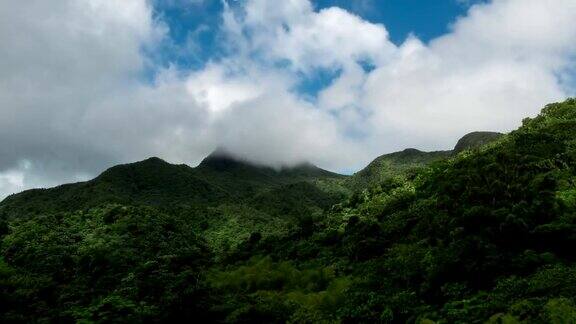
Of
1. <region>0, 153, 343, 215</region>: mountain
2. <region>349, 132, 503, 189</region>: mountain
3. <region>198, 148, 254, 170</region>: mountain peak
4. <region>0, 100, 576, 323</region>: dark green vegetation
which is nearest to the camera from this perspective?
<region>0, 100, 576, 323</region>: dark green vegetation

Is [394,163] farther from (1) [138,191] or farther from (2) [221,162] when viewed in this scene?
(1) [138,191]

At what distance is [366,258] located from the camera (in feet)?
92.2

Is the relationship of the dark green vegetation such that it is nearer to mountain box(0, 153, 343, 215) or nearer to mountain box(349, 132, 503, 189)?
mountain box(0, 153, 343, 215)

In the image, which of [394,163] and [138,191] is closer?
[138,191]

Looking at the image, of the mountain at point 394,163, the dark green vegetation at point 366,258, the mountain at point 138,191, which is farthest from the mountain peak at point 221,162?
the dark green vegetation at point 366,258

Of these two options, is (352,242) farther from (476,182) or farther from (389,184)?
(389,184)

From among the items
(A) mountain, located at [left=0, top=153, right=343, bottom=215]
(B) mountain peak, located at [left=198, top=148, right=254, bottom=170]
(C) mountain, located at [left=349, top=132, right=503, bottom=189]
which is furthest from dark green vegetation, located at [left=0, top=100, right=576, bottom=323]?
(B) mountain peak, located at [left=198, top=148, right=254, bottom=170]

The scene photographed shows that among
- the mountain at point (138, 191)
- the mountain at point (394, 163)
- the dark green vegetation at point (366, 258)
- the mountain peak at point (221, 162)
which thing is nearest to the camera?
the dark green vegetation at point (366, 258)

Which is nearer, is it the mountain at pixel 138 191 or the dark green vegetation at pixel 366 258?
the dark green vegetation at pixel 366 258

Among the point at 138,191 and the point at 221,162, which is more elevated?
the point at 221,162

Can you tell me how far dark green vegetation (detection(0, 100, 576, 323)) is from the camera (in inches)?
648

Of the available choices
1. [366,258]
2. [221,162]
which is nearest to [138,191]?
[221,162]

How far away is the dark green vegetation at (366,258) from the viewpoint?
16.5m

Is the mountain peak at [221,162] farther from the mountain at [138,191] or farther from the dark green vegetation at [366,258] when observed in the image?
the dark green vegetation at [366,258]
